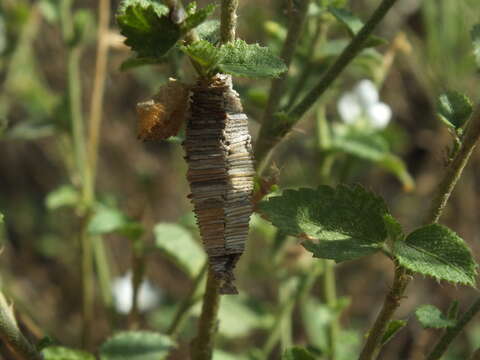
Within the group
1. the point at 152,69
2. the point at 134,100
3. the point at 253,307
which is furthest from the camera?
the point at 134,100

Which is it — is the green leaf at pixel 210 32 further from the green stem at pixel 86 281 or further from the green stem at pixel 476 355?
the green stem at pixel 86 281

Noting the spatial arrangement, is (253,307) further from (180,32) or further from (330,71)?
(180,32)

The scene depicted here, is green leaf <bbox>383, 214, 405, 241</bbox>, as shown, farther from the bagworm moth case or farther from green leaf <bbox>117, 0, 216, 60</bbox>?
green leaf <bbox>117, 0, 216, 60</bbox>

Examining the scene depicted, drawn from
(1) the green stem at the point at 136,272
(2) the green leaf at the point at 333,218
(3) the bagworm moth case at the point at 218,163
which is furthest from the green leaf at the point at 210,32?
(1) the green stem at the point at 136,272

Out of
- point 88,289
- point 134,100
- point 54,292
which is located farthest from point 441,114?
point 134,100

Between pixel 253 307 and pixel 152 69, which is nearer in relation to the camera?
pixel 253 307

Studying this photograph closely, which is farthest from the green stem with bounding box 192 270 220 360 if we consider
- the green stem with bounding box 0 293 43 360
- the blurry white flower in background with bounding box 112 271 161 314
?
the blurry white flower in background with bounding box 112 271 161 314

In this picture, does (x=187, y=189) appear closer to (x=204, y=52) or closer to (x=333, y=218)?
(x=333, y=218)
